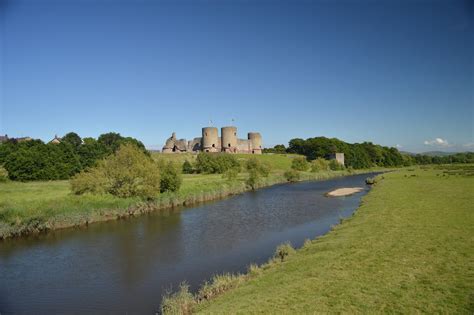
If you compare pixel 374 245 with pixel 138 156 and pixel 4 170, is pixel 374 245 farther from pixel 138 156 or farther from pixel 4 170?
pixel 4 170

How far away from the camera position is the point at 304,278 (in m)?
9.29

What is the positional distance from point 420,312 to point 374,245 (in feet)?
16.2

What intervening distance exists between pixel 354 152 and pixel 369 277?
8951cm

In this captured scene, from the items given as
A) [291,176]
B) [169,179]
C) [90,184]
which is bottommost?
[291,176]

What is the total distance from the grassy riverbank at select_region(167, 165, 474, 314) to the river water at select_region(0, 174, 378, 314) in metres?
2.61

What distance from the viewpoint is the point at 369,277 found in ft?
28.8

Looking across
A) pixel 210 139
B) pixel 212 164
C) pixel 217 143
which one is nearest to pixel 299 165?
pixel 217 143

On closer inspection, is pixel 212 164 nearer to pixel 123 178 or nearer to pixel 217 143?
pixel 217 143

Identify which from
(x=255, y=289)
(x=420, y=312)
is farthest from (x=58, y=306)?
(x=420, y=312)

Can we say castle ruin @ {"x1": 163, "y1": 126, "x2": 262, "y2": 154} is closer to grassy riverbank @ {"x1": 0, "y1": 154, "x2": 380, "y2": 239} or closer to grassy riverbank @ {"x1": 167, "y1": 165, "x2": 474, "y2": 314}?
grassy riverbank @ {"x1": 0, "y1": 154, "x2": 380, "y2": 239}

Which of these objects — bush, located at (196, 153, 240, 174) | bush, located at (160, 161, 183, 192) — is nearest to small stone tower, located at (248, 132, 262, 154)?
bush, located at (196, 153, 240, 174)

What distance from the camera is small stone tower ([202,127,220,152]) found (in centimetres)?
7044

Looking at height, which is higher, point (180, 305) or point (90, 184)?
point (90, 184)

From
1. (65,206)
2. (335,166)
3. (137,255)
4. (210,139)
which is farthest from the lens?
(335,166)
